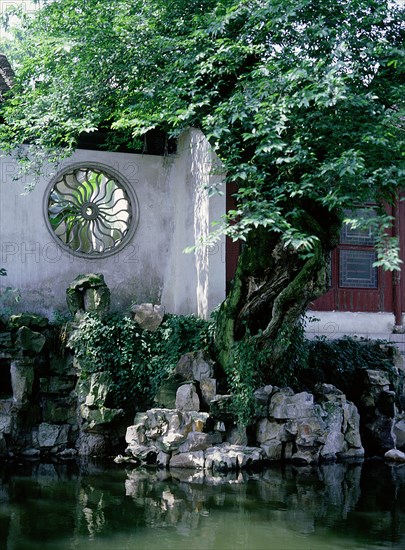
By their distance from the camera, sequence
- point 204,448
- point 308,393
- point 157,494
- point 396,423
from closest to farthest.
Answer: point 157,494, point 204,448, point 308,393, point 396,423

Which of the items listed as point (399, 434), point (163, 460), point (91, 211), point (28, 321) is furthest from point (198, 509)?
point (91, 211)

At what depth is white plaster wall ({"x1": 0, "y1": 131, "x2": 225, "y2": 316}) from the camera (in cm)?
1145

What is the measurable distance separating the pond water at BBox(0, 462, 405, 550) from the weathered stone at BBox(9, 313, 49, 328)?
2.04 meters

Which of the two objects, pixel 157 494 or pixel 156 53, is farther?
pixel 156 53

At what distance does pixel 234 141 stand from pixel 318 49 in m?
1.49

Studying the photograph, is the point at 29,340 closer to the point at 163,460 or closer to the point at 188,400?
the point at 188,400

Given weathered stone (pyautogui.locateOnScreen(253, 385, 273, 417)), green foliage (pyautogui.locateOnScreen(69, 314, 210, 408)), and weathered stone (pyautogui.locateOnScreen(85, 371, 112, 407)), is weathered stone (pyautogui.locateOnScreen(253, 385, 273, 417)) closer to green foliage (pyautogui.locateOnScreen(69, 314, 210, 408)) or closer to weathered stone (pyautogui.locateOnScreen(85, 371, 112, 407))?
green foliage (pyautogui.locateOnScreen(69, 314, 210, 408))

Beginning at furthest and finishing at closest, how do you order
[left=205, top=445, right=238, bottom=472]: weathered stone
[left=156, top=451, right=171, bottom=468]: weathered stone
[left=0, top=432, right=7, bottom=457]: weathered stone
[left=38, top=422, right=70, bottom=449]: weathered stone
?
1. [left=38, top=422, right=70, bottom=449]: weathered stone
2. [left=0, top=432, right=7, bottom=457]: weathered stone
3. [left=156, top=451, right=171, bottom=468]: weathered stone
4. [left=205, top=445, right=238, bottom=472]: weathered stone

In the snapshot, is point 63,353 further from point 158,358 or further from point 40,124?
point 40,124

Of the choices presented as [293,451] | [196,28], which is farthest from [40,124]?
[293,451]

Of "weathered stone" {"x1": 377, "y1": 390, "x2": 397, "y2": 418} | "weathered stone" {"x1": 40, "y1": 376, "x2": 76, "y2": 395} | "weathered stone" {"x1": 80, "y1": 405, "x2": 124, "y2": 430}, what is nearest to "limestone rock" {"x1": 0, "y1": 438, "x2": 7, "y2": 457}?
"weathered stone" {"x1": 40, "y1": 376, "x2": 76, "y2": 395}

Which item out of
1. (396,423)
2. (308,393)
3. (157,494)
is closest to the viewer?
(157,494)

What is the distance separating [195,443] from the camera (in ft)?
31.3

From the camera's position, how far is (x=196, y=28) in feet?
30.6
